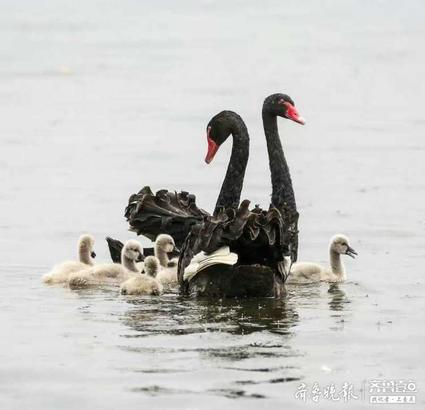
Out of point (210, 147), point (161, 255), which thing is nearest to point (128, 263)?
point (161, 255)

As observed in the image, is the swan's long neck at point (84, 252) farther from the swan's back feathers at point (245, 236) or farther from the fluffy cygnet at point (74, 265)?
the swan's back feathers at point (245, 236)

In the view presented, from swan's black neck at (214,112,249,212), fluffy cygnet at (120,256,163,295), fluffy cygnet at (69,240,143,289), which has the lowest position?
fluffy cygnet at (120,256,163,295)

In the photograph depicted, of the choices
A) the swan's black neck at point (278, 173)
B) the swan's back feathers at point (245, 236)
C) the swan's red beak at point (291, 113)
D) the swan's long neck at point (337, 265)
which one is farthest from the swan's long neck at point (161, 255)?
the swan's red beak at point (291, 113)

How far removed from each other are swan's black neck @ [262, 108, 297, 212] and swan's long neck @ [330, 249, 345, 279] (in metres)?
0.44

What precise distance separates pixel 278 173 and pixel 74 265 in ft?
5.11

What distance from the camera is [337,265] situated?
10680 millimetres

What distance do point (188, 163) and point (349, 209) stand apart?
2322 mm

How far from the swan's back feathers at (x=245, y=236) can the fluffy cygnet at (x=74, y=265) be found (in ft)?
2.81

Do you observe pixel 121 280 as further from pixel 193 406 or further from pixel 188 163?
pixel 188 163

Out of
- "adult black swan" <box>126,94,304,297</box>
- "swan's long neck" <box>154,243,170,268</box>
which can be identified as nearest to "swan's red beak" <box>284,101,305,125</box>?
"adult black swan" <box>126,94,304,297</box>

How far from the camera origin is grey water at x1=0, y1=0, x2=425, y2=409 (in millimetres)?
7930

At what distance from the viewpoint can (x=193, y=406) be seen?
7270 millimetres

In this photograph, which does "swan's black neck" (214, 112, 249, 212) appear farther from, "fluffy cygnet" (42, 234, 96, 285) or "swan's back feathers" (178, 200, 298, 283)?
"swan's back feathers" (178, 200, 298, 283)

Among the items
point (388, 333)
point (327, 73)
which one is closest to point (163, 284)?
point (388, 333)
